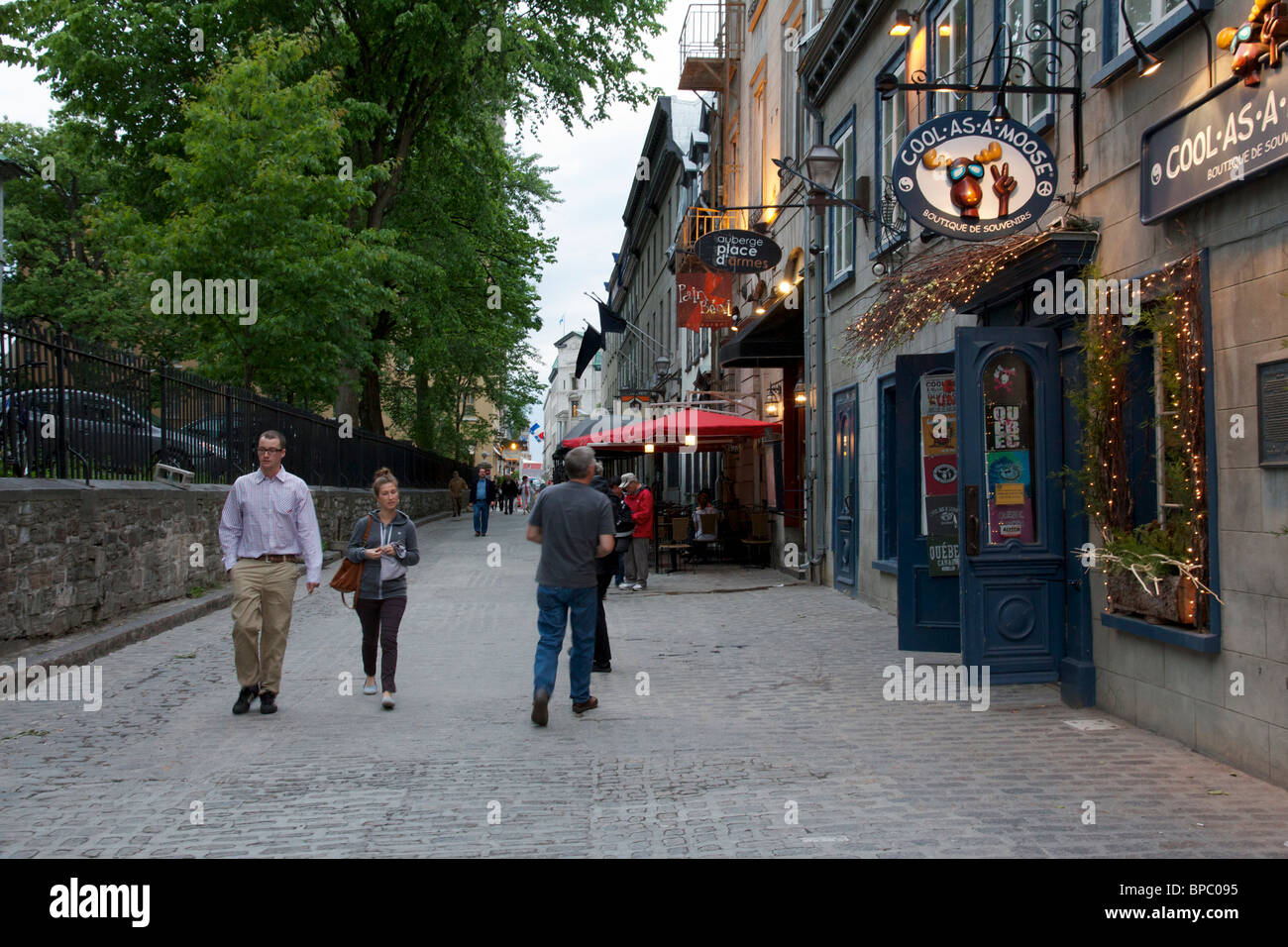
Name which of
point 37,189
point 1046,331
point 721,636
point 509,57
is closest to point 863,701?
point 1046,331

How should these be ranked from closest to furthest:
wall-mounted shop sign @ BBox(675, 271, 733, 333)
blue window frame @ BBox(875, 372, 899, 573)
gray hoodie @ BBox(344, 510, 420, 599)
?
gray hoodie @ BBox(344, 510, 420, 599)
blue window frame @ BBox(875, 372, 899, 573)
wall-mounted shop sign @ BBox(675, 271, 733, 333)

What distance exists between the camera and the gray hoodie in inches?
323

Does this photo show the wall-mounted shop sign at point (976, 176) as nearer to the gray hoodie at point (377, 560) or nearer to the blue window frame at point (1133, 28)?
the blue window frame at point (1133, 28)

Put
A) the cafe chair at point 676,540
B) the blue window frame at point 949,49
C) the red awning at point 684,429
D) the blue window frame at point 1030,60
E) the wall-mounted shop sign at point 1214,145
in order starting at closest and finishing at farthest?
1. the wall-mounted shop sign at point 1214,145
2. the blue window frame at point 1030,60
3. the blue window frame at point 949,49
4. the red awning at point 684,429
5. the cafe chair at point 676,540

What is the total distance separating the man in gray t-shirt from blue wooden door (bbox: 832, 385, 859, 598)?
7930 millimetres

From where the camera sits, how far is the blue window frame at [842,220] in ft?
49.9

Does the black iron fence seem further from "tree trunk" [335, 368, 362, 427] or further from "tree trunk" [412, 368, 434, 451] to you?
"tree trunk" [412, 368, 434, 451]

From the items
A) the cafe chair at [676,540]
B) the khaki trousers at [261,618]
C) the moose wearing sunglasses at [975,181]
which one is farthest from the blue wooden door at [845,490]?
the khaki trousers at [261,618]

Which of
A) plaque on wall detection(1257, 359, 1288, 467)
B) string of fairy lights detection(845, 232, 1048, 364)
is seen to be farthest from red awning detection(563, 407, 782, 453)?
plaque on wall detection(1257, 359, 1288, 467)

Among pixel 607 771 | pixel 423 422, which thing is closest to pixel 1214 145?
pixel 607 771

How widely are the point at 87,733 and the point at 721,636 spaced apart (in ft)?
20.6

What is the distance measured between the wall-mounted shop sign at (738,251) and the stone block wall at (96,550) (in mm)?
7649
